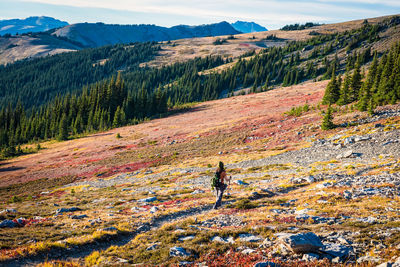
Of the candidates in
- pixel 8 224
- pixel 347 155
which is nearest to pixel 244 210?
pixel 8 224

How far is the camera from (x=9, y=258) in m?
8.72

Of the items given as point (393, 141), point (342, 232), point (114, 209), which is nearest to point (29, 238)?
point (114, 209)

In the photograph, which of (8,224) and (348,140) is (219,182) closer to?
(8,224)

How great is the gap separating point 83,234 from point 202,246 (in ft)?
21.7

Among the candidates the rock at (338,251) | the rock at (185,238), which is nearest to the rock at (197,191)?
the rock at (185,238)

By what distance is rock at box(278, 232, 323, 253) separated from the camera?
25.4ft

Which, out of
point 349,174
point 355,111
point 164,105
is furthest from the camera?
point 164,105

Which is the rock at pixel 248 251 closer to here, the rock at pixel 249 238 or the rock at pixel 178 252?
the rock at pixel 249 238

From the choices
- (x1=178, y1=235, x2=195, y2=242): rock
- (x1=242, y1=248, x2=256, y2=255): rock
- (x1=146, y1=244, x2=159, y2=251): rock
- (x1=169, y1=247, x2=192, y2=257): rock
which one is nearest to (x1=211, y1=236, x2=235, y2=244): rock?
(x1=178, y1=235, x2=195, y2=242): rock

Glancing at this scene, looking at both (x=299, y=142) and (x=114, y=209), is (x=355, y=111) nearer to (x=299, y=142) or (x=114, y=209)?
(x=299, y=142)

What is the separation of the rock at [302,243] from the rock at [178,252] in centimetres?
356

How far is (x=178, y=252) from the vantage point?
29.3 feet

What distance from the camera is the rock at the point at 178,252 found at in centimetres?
882

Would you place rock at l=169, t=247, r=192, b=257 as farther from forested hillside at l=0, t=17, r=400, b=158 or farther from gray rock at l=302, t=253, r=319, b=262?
forested hillside at l=0, t=17, r=400, b=158
